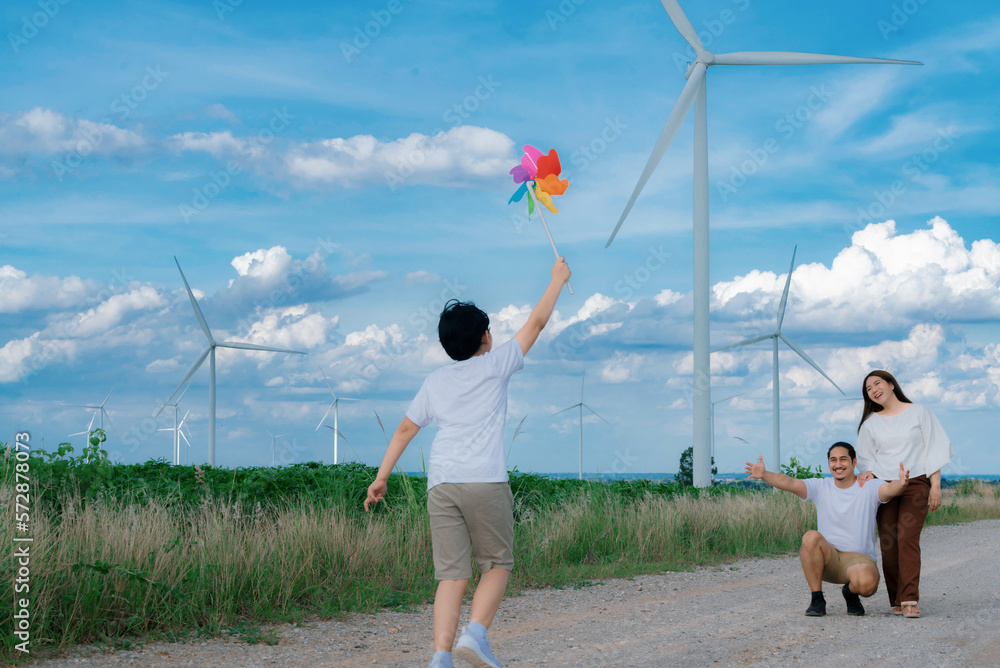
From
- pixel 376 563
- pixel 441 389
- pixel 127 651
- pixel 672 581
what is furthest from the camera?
pixel 672 581

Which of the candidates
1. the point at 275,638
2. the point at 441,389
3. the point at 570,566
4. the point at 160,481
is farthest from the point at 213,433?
the point at 441,389

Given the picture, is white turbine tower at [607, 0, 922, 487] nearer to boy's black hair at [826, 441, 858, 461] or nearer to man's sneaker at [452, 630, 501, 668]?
boy's black hair at [826, 441, 858, 461]

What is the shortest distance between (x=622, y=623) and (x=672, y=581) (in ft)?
9.81

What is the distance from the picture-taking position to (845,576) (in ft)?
24.2

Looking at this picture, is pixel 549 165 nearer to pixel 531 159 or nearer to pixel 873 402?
pixel 531 159

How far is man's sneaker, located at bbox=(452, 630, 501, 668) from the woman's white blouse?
14.8 ft

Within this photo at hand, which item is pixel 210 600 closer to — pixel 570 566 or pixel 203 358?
pixel 570 566

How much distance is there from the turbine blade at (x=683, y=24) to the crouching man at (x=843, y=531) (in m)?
18.8

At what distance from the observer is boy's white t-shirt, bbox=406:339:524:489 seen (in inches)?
184

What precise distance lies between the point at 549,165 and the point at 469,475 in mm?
2217

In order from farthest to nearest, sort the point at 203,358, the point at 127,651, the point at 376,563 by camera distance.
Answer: the point at 203,358, the point at 376,563, the point at 127,651

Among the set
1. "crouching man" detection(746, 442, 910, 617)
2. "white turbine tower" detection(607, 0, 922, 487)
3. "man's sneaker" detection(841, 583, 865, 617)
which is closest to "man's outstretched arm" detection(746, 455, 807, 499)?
"crouching man" detection(746, 442, 910, 617)

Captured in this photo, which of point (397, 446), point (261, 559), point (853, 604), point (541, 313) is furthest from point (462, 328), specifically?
point (853, 604)

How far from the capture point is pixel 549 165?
224 inches
